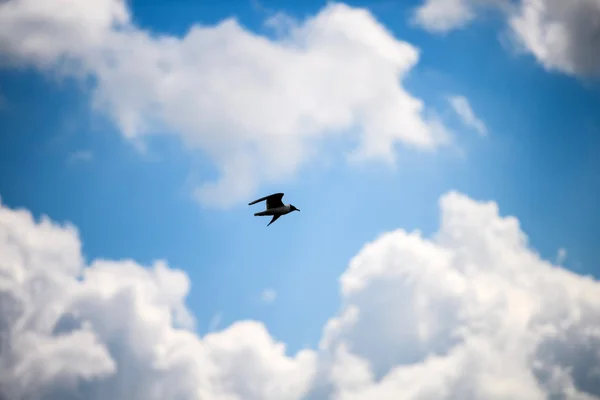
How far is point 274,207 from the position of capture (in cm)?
6359
